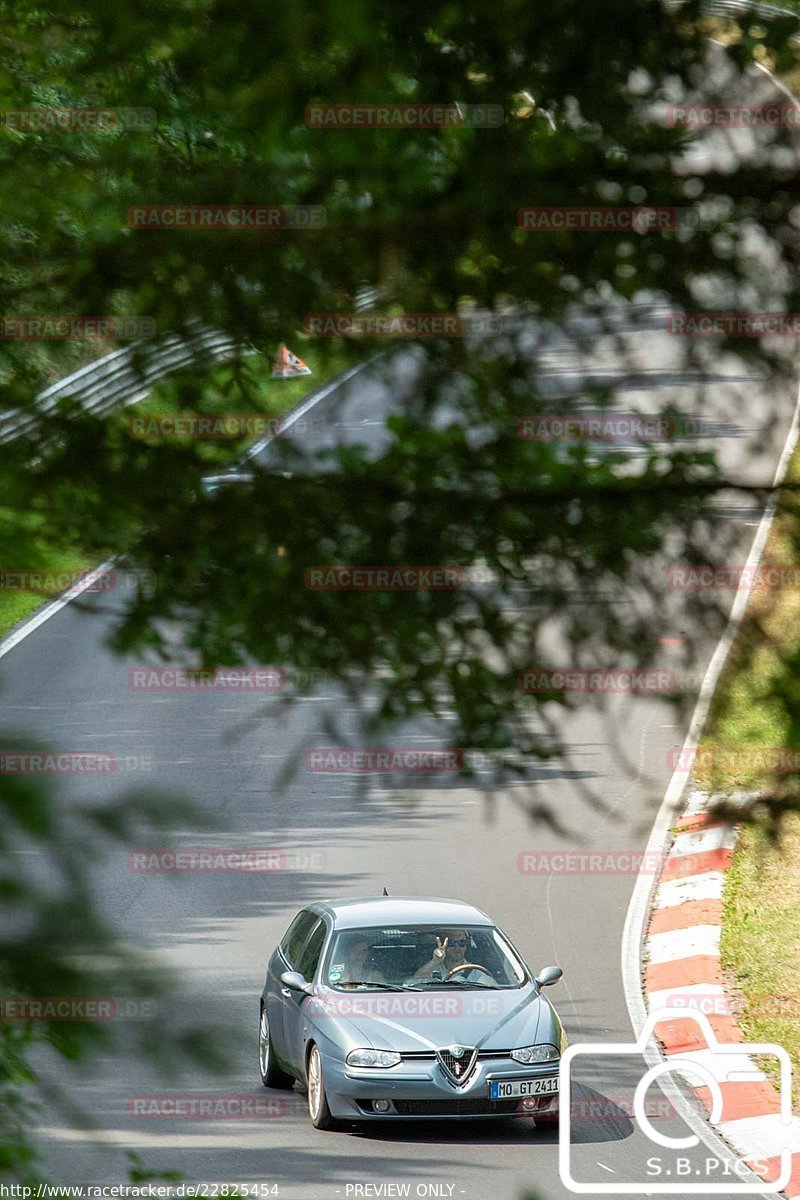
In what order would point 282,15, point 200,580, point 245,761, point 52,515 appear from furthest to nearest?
1. point 245,761
2. point 200,580
3. point 52,515
4. point 282,15

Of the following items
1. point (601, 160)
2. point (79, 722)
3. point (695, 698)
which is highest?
point (601, 160)

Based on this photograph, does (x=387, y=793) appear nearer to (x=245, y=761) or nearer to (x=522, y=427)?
(x=245, y=761)

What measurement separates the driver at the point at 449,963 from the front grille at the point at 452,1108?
82 centimetres

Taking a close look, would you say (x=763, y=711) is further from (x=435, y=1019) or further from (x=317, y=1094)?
(x=317, y=1094)

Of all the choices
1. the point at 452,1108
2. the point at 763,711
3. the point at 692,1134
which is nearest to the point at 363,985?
the point at 452,1108

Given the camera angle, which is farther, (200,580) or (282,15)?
(200,580)

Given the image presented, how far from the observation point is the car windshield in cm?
973

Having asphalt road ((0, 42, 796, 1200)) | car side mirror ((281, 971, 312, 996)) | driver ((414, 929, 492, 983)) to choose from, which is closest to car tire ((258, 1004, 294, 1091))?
asphalt road ((0, 42, 796, 1200))

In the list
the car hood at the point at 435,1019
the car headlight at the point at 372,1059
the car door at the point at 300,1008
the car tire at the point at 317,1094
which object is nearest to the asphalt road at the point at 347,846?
the car tire at the point at 317,1094

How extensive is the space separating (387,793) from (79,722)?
498 centimetres

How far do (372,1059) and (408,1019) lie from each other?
38 cm

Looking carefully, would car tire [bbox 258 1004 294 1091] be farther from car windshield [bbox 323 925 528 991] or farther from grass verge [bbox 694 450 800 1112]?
grass verge [bbox 694 450 800 1112]

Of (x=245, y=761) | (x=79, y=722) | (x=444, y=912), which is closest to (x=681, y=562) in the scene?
(x=444, y=912)

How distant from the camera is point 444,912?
10.1 metres
